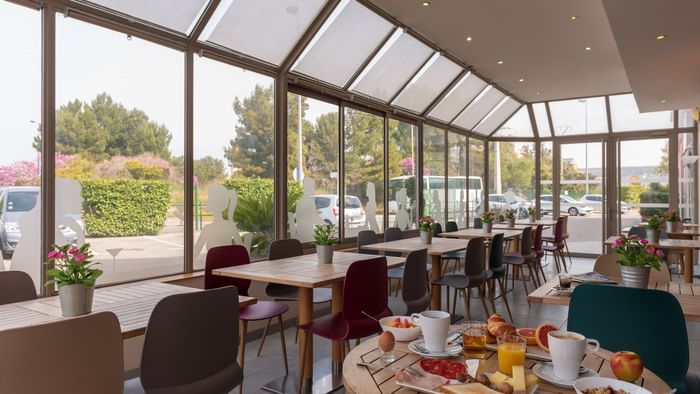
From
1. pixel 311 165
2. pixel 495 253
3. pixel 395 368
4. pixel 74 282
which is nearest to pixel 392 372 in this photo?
pixel 395 368

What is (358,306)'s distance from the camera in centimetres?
305

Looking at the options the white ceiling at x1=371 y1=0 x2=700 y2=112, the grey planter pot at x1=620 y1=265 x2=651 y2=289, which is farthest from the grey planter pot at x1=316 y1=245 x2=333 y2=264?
the white ceiling at x1=371 y1=0 x2=700 y2=112

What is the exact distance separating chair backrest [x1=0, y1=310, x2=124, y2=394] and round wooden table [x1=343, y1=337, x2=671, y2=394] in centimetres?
93

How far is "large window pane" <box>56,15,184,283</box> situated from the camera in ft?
11.3

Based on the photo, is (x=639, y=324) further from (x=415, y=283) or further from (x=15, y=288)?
(x=15, y=288)

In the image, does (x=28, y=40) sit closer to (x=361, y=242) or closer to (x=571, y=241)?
(x=361, y=242)

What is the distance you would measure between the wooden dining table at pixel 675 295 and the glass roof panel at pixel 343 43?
365cm

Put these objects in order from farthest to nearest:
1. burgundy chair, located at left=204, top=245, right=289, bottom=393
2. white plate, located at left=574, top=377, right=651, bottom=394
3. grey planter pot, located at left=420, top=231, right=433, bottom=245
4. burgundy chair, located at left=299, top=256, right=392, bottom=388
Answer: grey planter pot, located at left=420, top=231, right=433, bottom=245
burgundy chair, located at left=204, top=245, right=289, bottom=393
burgundy chair, located at left=299, top=256, right=392, bottom=388
white plate, located at left=574, top=377, right=651, bottom=394

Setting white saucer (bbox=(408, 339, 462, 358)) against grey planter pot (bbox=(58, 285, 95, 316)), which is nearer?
white saucer (bbox=(408, 339, 462, 358))

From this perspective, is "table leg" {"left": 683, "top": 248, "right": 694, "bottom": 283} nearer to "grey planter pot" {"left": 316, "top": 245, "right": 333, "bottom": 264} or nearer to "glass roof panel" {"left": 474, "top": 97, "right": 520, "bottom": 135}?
"grey planter pot" {"left": 316, "top": 245, "right": 333, "bottom": 264}

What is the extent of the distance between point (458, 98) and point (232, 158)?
5.24 meters

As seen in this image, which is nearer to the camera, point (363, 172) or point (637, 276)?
point (637, 276)

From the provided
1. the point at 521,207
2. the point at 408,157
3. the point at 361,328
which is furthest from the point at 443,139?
the point at 361,328

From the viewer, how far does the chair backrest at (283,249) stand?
4184 mm
